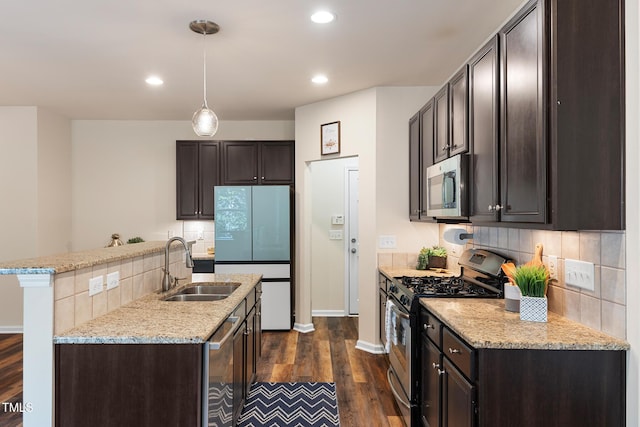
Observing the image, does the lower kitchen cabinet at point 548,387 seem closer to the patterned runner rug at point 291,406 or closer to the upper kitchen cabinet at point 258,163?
the patterned runner rug at point 291,406

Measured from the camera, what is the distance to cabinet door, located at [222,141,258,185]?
527 centimetres

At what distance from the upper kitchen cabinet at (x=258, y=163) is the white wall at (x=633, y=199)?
A: 3970 mm

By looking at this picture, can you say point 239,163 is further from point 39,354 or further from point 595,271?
point 595,271

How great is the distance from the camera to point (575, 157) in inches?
64.6

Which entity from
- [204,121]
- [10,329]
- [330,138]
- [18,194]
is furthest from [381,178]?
[10,329]

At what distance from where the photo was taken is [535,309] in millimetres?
1942

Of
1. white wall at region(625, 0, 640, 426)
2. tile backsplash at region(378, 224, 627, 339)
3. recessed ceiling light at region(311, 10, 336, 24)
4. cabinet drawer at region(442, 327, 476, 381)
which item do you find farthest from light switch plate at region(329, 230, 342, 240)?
white wall at region(625, 0, 640, 426)

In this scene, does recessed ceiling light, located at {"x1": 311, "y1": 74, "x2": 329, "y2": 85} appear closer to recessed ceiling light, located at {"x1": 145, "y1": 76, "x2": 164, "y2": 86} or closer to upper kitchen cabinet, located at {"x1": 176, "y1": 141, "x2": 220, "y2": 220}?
recessed ceiling light, located at {"x1": 145, "y1": 76, "x2": 164, "y2": 86}

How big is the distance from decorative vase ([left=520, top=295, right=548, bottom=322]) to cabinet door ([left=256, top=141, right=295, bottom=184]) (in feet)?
12.0

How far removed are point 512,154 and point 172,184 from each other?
15.4 ft

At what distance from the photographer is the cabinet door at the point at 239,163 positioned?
5.27 meters

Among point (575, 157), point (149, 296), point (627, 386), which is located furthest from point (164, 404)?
point (575, 157)

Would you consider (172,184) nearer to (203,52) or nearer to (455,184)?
(203,52)

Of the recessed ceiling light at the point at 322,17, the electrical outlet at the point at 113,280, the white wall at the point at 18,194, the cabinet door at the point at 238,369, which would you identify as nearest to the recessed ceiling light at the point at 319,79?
the recessed ceiling light at the point at 322,17
